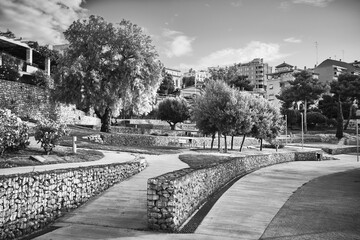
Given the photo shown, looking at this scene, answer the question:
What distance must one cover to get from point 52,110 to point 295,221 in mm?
37899

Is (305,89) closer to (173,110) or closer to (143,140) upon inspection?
(173,110)

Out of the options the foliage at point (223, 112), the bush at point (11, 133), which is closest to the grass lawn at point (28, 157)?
the bush at point (11, 133)

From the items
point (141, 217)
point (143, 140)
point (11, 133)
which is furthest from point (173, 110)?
point (141, 217)

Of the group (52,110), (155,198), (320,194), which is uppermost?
(52,110)

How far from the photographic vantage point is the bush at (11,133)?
604 inches

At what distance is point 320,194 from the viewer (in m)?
15.4

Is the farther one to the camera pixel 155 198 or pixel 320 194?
pixel 320 194

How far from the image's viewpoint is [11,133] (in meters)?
15.8

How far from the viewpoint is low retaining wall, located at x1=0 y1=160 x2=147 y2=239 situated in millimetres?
8133

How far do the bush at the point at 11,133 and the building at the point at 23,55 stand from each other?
3750cm

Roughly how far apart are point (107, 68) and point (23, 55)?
34542mm

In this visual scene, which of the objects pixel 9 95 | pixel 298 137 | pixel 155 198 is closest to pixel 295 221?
pixel 155 198

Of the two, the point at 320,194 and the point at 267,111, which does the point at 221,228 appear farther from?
the point at 267,111

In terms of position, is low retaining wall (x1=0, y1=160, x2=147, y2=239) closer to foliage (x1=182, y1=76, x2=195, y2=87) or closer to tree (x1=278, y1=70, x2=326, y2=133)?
tree (x1=278, y1=70, x2=326, y2=133)
